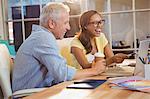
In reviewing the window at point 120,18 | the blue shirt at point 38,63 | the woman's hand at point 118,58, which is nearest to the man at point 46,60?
the blue shirt at point 38,63

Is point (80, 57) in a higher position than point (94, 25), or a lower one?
lower

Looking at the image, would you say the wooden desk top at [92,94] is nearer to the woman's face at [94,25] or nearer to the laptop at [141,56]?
the laptop at [141,56]

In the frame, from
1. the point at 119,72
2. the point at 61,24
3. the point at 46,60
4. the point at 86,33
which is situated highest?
the point at 61,24

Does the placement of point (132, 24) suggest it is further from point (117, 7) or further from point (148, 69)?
point (148, 69)

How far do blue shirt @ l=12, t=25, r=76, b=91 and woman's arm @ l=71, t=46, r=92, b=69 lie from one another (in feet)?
1.53

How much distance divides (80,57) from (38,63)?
58 cm

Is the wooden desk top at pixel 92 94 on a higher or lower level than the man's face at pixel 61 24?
lower

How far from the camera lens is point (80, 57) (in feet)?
7.92

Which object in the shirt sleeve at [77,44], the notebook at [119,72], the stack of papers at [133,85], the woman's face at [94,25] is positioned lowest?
the notebook at [119,72]

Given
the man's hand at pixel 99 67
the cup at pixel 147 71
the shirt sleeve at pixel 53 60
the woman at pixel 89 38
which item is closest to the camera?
the cup at pixel 147 71

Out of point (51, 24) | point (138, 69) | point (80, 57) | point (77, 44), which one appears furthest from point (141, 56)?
point (77, 44)

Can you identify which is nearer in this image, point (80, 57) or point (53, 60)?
point (53, 60)

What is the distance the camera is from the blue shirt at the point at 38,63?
181 cm

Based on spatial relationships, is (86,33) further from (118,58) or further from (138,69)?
(138,69)
